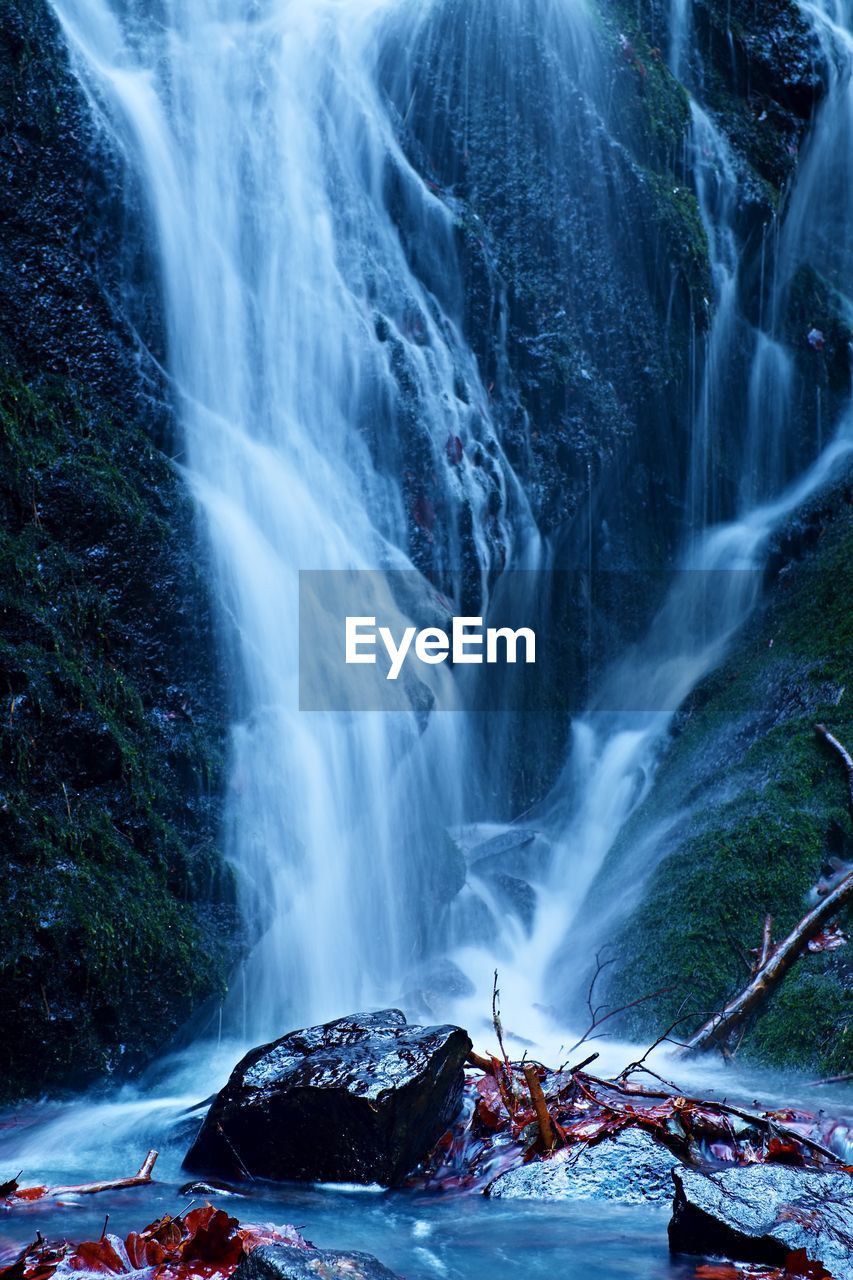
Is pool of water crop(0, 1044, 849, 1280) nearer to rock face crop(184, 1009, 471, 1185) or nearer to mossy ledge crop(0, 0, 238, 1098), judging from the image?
rock face crop(184, 1009, 471, 1185)

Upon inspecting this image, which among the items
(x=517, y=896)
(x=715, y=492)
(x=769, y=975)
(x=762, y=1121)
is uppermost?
(x=715, y=492)

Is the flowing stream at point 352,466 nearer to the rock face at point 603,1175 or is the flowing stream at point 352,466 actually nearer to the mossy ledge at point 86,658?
the mossy ledge at point 86,658

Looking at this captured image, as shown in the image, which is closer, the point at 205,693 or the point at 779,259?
the point at 205,693

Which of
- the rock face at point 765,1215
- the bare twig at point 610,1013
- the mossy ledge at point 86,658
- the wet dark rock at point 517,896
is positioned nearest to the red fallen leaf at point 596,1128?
the bare twig at point 610,1013

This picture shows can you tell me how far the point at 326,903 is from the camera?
262 inches

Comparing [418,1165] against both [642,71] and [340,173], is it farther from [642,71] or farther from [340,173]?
[642,71]

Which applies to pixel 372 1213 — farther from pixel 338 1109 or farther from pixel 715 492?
pixel 715 492

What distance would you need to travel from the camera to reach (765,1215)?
2656 millimetres

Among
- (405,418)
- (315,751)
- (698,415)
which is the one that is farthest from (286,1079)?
(698,415)

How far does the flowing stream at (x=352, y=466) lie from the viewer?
6.48 m

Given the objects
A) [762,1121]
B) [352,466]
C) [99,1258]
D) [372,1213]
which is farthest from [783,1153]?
[352,466]

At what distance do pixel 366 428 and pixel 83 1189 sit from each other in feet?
18.4

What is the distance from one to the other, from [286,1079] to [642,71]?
9322 mm

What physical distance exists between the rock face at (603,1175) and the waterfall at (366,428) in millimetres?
2722
